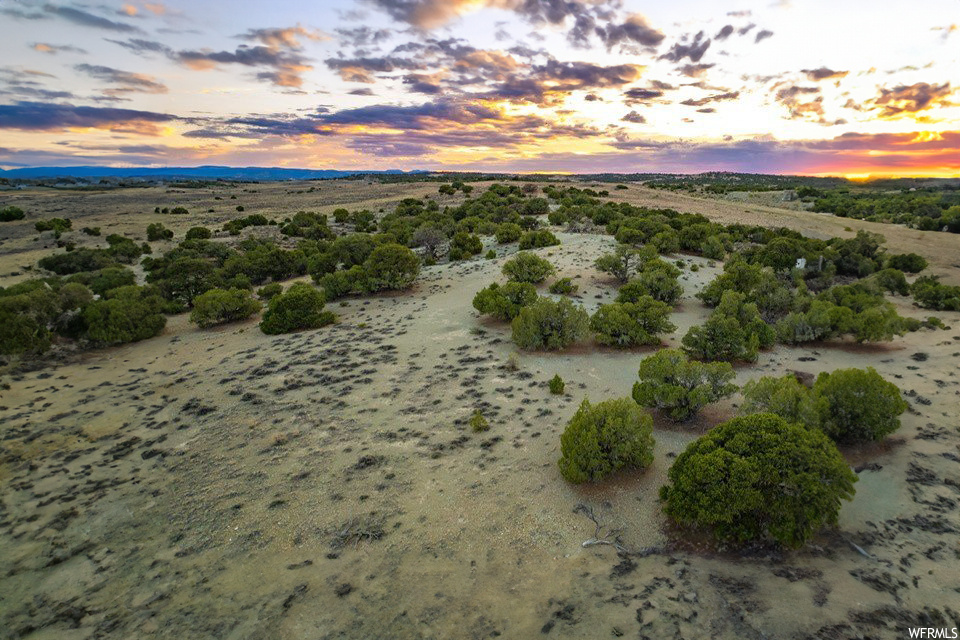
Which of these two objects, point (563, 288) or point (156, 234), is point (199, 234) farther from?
point (563, 288)

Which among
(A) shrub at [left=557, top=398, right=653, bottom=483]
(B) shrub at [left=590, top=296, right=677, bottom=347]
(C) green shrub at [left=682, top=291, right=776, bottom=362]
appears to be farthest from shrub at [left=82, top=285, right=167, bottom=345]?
(C) green shrub at [left=682, top=291, right=776, bottom=362]

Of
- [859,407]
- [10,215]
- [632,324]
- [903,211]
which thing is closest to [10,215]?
[10,215]

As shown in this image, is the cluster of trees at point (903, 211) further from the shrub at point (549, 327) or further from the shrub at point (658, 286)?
the shrub at point (549, 327)

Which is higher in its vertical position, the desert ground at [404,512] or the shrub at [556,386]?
the shrub at [556,386]

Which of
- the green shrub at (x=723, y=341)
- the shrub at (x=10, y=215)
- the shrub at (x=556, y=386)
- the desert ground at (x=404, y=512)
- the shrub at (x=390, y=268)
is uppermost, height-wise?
the shrub at (x=10, y=215)

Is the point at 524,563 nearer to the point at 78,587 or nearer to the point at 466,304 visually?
the point at 78,587

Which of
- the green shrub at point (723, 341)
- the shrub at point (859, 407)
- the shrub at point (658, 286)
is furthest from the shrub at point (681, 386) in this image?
the shrub at point (658, 286)
